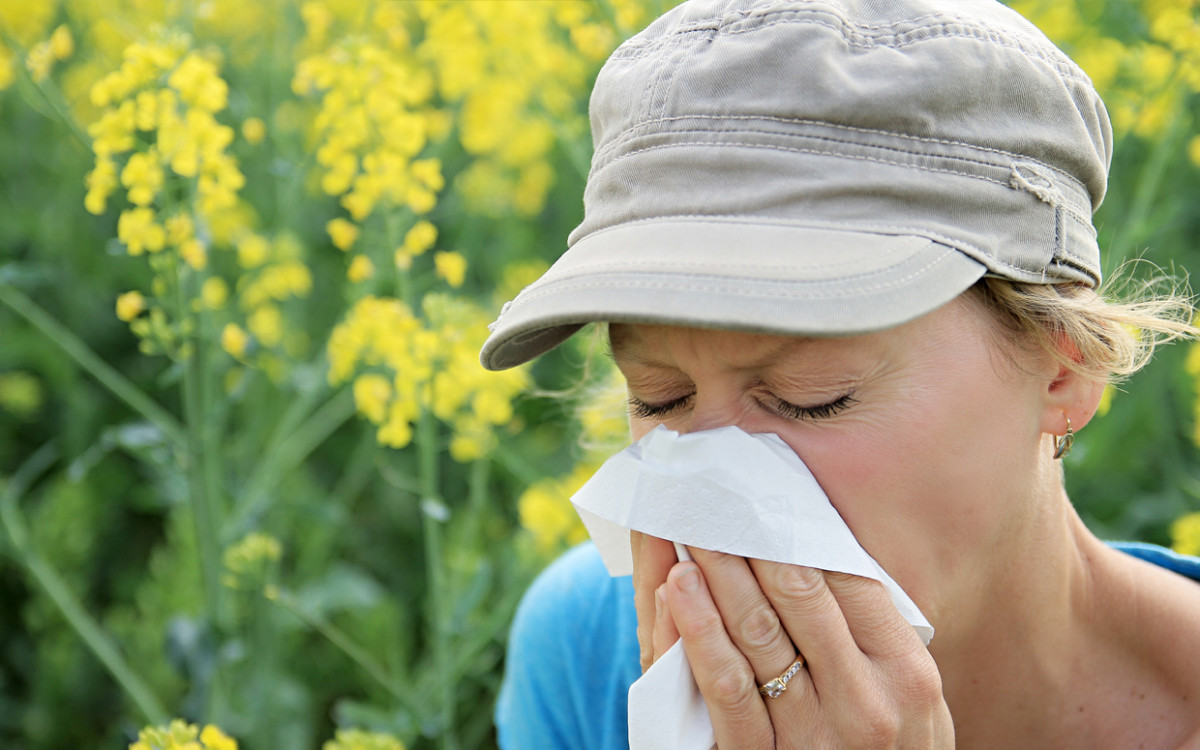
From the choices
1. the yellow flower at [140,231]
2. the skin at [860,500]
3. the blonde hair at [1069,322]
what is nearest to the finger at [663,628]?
the skin at [860,500]

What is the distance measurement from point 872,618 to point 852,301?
0.36m

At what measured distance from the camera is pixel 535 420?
304 centimetres

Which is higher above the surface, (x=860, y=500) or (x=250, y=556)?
(x=860, y=500)

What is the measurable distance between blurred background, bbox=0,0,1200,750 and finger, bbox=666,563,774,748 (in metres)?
0.64

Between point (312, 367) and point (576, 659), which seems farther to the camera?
point (312, 367)

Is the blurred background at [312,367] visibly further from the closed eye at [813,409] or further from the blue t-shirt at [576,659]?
the closed eye at [813,409]

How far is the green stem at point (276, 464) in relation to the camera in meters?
2.08

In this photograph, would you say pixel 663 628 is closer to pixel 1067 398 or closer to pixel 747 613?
pixel 747 613

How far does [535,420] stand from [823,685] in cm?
204

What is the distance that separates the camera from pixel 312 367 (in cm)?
220


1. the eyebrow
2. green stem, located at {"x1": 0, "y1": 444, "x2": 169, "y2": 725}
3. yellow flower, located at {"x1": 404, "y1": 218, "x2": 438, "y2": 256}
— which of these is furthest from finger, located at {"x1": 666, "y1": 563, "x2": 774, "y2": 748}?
green stem, located at {"x1": 0, "y1": 444, "x2": 169, "y2": 725}

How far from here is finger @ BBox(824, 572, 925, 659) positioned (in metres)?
1.05

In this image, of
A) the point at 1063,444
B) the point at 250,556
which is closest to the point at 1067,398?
the point at 1063,444

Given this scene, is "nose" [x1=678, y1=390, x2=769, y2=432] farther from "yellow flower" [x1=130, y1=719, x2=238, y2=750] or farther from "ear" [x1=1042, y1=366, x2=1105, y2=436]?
"yellow flower" [x1=130, y1=719, x2=238, y2=750]
